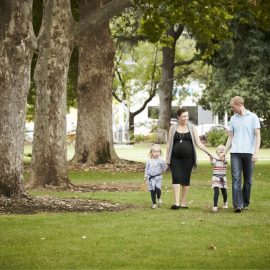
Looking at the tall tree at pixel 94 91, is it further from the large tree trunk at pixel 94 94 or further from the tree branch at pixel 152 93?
the tree branch at pixel 152 93

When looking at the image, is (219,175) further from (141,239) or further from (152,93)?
(152,93)

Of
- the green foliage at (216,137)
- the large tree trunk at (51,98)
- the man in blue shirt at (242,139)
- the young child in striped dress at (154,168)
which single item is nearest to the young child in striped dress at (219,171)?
the man in blue shirt at (242,139)

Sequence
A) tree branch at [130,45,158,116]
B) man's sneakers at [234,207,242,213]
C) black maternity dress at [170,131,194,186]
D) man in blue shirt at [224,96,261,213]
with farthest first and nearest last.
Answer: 1. tree branch at [130,45,158,116]
2. black maternity dress at [170,131,194,186]
3. man in blue shirt at [224,96,261,213]
4. man's sneakers at [234,207,242,213]

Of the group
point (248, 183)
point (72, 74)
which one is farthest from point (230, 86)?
point (248, 183)

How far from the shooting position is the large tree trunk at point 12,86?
1648 centimetres

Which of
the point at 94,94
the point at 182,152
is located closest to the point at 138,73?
the point at 94,94

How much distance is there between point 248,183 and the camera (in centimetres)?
1692

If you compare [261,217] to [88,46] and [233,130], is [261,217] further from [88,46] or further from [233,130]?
[88,46]

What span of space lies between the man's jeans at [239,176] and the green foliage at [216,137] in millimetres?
43116

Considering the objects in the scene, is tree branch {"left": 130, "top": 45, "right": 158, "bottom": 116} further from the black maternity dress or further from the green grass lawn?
the black maternity dress

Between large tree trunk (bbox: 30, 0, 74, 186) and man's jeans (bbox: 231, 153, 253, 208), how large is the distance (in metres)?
5.44

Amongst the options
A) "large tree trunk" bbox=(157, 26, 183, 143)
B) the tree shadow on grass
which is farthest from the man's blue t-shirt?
"large tree trunk" bbox=(157, 26, 183, 143)

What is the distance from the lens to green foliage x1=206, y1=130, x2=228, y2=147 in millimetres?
60531

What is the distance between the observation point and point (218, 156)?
16.5 meters
